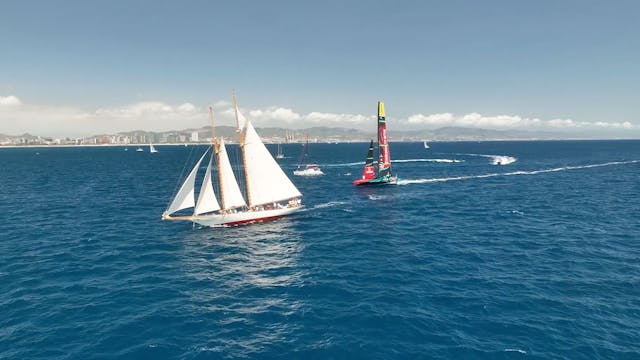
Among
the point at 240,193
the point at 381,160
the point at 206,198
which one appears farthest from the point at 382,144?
the point at 206,198

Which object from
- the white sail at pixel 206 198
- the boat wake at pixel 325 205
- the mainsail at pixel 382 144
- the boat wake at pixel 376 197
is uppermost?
the mainsail at pixel 382 144

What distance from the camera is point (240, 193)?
62.4 metres

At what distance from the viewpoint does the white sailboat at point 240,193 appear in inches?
2238

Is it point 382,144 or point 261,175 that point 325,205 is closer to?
point 261,175

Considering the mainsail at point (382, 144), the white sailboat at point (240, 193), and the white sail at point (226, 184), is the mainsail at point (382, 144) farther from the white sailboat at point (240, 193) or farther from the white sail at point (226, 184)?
the white sail at point (226, 184)

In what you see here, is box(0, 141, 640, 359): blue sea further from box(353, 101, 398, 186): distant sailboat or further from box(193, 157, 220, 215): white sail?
box(353, 101, 398, 186): distant sailboat

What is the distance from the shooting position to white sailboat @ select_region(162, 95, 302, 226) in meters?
56.8

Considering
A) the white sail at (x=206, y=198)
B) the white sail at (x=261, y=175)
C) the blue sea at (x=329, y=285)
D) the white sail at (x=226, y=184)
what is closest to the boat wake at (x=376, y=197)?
the blue sea at (x=329, y=285)

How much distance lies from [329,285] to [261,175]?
31.5 meters

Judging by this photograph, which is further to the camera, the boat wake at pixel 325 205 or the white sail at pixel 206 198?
the boat wake at pixel 325 205

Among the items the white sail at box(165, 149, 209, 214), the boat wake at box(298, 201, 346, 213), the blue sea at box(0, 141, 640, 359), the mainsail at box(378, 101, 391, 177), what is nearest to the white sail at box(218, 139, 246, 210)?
the white sail at box(165, 149, 209, 214)

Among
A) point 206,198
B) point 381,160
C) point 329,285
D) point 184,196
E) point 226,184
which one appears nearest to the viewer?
point 329,285

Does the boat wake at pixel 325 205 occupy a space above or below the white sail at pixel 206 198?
below

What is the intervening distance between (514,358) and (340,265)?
840 inches
